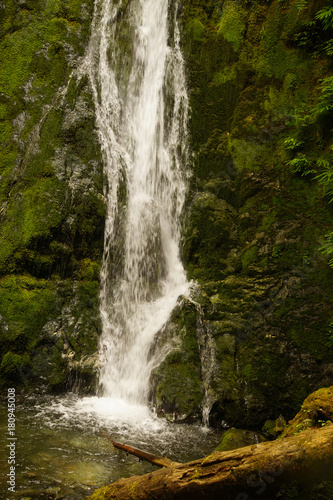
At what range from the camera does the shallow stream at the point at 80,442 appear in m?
3.69

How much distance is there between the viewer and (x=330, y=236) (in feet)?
21.1

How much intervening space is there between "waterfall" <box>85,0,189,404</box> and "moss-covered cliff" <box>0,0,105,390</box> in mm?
335

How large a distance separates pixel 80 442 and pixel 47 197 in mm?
4682

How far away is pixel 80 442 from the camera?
4.71 metres

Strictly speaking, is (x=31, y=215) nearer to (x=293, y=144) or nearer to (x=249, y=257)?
(x=249, y=257)

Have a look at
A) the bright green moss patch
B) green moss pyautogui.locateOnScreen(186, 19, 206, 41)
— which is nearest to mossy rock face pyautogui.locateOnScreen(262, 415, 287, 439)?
the bright green moss patch

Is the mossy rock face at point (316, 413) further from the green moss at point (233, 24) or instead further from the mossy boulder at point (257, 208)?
the green moss at point (233, 24)

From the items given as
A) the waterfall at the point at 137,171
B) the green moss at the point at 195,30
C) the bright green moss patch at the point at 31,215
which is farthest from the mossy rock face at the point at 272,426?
the green moss at the point at 195,30

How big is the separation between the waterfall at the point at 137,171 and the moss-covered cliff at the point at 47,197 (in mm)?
335

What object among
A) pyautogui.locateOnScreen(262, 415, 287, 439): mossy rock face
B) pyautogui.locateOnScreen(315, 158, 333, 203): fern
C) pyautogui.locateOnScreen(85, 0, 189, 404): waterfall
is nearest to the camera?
pyautogui.locateOnScreen(262, 415, 287, 439): mossy rock face

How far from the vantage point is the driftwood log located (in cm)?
226

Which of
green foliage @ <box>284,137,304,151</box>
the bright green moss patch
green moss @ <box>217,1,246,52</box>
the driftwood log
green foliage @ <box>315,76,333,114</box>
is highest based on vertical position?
green moss @ <box>217,1,246,52</box>

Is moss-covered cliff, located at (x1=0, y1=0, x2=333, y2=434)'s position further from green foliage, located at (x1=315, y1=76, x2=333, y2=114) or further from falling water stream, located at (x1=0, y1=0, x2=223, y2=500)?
falling water stream, located at (x1=0, y1=0, x2=223, y2=500)

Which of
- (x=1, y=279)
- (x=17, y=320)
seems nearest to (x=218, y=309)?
(x=17, y=320)
